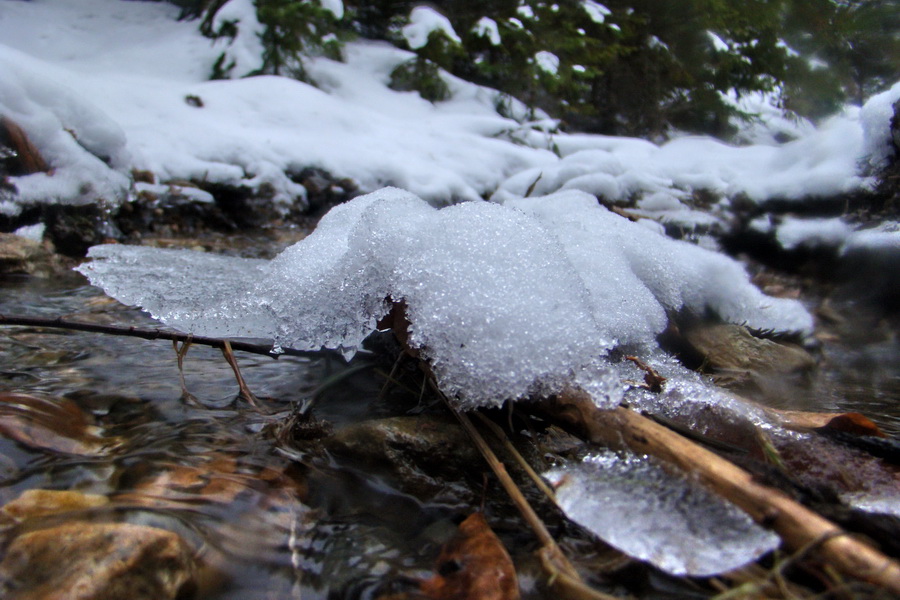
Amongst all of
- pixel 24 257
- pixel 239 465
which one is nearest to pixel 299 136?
pixel 24 257

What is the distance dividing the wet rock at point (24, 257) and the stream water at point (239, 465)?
3.33 feet

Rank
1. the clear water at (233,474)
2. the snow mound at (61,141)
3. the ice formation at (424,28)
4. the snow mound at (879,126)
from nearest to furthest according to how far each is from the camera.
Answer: the clear water at (233,474) < the snow mound at (879,126) < the snow mound at (61,141) < the ice formation at (424,28)

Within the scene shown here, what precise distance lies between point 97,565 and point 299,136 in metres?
4.78

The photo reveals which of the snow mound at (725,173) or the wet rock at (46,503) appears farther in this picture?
the snow mound at (725,173)

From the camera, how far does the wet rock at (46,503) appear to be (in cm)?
83

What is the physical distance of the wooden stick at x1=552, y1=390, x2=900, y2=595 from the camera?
Answer: 0.54 m

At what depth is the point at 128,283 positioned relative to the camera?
177cm

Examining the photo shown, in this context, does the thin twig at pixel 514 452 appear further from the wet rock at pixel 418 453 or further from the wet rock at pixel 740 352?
the wet rock at pixel 740 352

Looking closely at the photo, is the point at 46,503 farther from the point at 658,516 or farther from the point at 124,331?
the point at 658,516

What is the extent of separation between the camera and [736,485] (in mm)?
645

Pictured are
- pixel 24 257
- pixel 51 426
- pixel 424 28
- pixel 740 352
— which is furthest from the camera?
pixel 424 28

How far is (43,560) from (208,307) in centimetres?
83

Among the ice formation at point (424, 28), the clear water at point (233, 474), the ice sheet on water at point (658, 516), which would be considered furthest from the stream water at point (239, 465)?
the ice formation at point (424, 28)

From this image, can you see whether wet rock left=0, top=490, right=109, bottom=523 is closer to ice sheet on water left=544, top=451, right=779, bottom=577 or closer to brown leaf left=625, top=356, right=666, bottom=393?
ice sheet on water left=544, top=451, right=779, bottom=577
